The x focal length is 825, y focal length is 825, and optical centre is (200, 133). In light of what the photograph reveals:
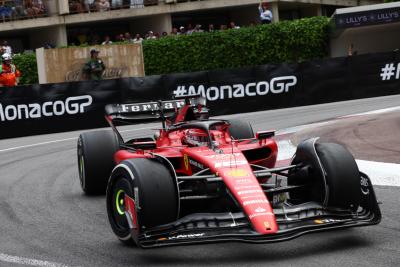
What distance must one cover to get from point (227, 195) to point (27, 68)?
24.9m

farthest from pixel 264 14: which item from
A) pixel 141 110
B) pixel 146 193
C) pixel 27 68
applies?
pixel 146 193

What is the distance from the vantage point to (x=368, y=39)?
116ft

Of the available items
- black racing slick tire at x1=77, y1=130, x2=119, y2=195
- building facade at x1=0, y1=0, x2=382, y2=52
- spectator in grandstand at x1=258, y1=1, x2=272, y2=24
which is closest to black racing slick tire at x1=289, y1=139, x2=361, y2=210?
black racing slick tire at x1=77, y1=130, x2=119, y2=195

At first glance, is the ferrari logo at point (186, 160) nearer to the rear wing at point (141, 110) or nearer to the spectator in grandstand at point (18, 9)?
the rear wing at point (141, 110)

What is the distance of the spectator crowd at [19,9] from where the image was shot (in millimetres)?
35022

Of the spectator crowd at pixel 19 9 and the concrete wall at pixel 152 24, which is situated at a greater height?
the spectator crowd at pixel 19 9

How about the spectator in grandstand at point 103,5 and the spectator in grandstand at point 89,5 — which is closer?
the spectator in grandstand at point 103,5

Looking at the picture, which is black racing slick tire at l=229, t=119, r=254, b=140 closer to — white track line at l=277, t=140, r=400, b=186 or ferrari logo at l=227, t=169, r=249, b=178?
white track line at l=277, t=140, r=400, b=186

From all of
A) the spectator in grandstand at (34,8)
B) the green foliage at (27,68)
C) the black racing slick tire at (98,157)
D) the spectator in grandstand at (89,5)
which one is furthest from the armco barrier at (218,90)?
the spectator in grandstand at (34,8)

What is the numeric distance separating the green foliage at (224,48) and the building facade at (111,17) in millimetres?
3125

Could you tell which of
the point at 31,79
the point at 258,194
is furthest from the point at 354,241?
the point at 31,79

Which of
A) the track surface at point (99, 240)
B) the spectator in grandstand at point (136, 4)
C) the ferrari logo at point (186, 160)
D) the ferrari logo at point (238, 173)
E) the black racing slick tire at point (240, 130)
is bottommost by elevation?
the track surface at point (99, 240)

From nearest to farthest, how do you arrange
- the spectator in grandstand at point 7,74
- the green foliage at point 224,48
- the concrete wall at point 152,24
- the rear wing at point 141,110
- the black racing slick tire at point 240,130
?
the black racing slick tire at point 240,130 → the rear wing at point 141,110 → the spectator in grandstand at point 7,74 → the green foliage at point 224,48 → the concrete wall at point 152,24

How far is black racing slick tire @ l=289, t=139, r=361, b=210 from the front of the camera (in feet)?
23.9
